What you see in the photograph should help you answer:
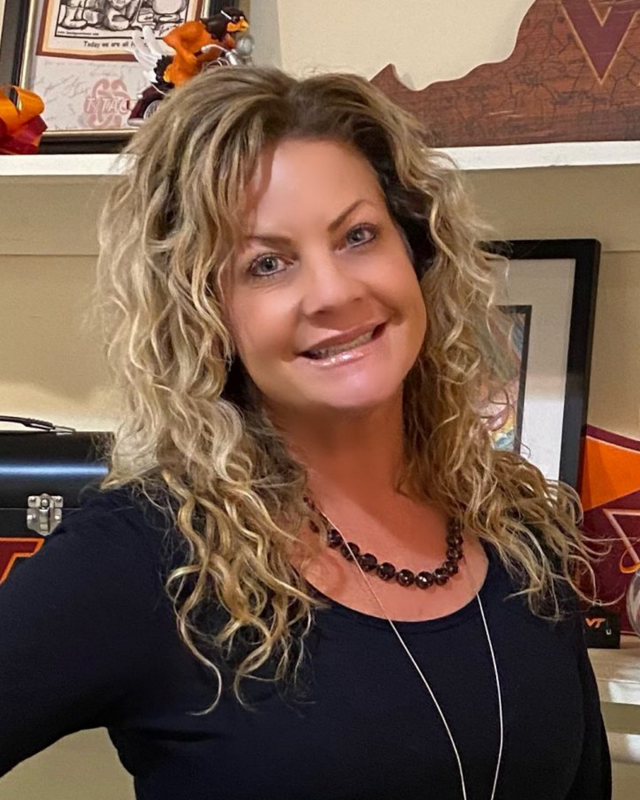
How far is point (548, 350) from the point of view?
4.08 ft

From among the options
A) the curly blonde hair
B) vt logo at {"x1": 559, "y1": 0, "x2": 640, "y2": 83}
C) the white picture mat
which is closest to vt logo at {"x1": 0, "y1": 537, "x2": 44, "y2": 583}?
the curly blonde hair

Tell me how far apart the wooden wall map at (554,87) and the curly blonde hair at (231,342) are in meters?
0.10

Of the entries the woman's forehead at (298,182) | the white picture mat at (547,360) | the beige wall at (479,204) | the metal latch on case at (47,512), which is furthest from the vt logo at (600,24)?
the metal latch on case at (47,512)

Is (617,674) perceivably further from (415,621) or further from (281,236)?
(281,236)

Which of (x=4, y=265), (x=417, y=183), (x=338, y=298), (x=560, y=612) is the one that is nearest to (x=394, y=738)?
(x=560, y=612)

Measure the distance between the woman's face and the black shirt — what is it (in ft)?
0.59

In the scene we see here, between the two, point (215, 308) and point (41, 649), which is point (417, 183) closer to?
point (215, 308)

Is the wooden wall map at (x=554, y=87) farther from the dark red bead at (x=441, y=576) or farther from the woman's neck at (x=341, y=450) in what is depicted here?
the dark red bead at (x=441, y=576)

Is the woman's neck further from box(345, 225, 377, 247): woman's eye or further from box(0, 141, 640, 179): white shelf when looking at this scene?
box(0, 141, 640, 179): white shelf

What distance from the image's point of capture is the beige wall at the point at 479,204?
1.25 meters

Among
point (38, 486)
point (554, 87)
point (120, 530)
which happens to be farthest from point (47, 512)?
point (554, 87)

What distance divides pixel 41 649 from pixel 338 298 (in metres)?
0.38

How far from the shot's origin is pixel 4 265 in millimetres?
1461

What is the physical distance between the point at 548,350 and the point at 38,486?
62 cm
